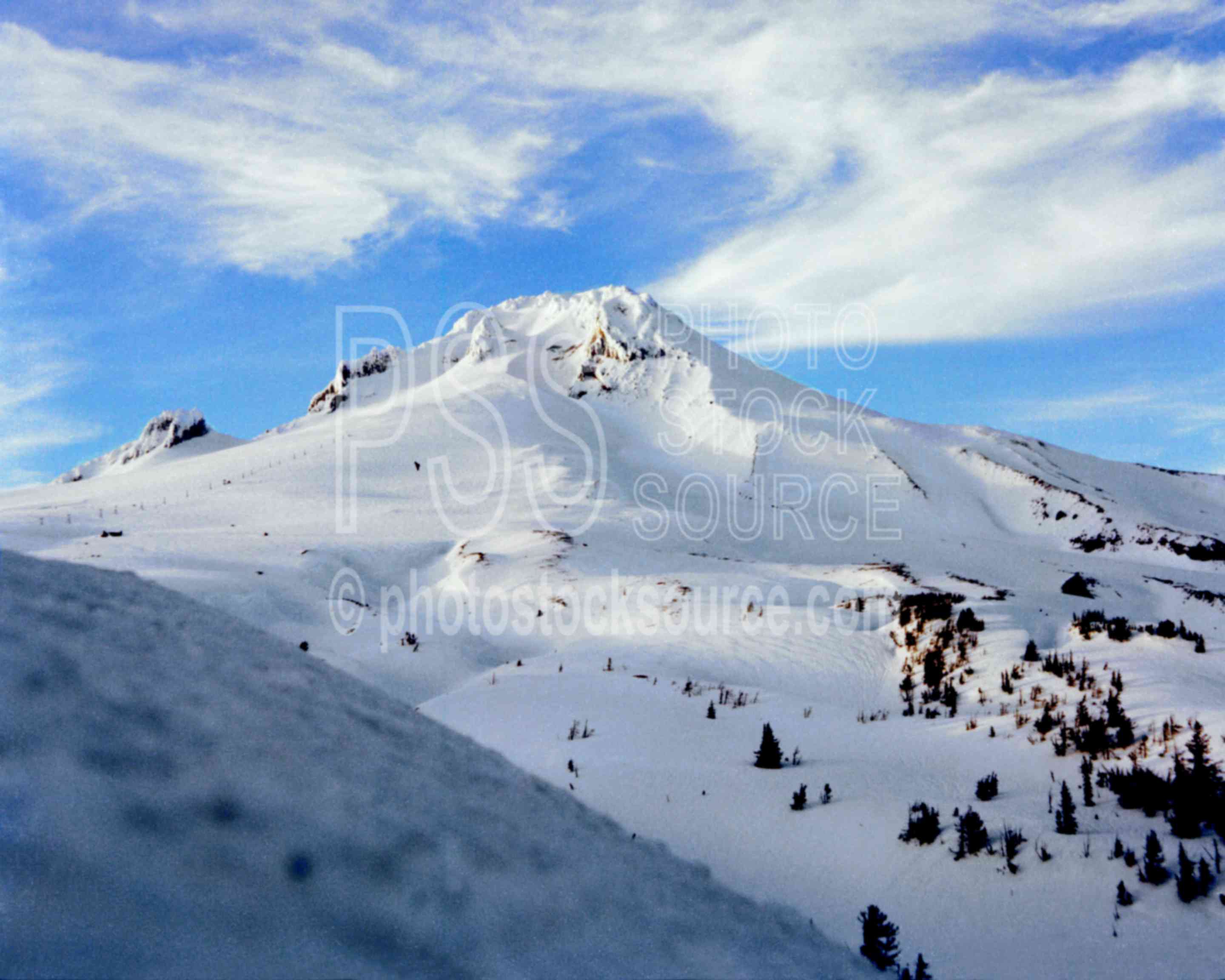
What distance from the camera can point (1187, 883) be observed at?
13.1 feet

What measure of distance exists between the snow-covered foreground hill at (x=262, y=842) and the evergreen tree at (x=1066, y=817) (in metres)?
2.68

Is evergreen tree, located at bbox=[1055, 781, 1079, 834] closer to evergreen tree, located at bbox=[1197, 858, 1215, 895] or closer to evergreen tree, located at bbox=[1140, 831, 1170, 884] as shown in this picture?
evergreen tree, located at bbox=[1140, 831, 1170, 884]

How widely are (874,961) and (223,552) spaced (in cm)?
1813

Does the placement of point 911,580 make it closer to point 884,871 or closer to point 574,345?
point 884,871

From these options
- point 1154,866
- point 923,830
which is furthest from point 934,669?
point 1154,866

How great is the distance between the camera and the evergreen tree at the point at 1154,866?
419 cm

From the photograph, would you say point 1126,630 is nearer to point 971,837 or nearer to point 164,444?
point 971,837

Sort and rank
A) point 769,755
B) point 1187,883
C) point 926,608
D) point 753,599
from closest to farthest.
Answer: point 1187,883 → point 769,755 → point 926,608 → point 753,599

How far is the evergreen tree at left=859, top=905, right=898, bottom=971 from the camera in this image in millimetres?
3355

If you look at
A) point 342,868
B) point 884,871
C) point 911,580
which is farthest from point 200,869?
point 911,580

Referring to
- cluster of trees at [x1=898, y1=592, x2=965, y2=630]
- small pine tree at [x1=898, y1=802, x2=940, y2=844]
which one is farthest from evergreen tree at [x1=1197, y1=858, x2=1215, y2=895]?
cluster of trees at [x1=898, y1=592, x2=965, y2=630]

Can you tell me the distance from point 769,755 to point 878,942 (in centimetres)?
326

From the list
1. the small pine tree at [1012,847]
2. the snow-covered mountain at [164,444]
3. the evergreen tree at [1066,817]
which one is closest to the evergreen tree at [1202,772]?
the evergreen tree at [1066,817]

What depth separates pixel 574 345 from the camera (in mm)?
54500
